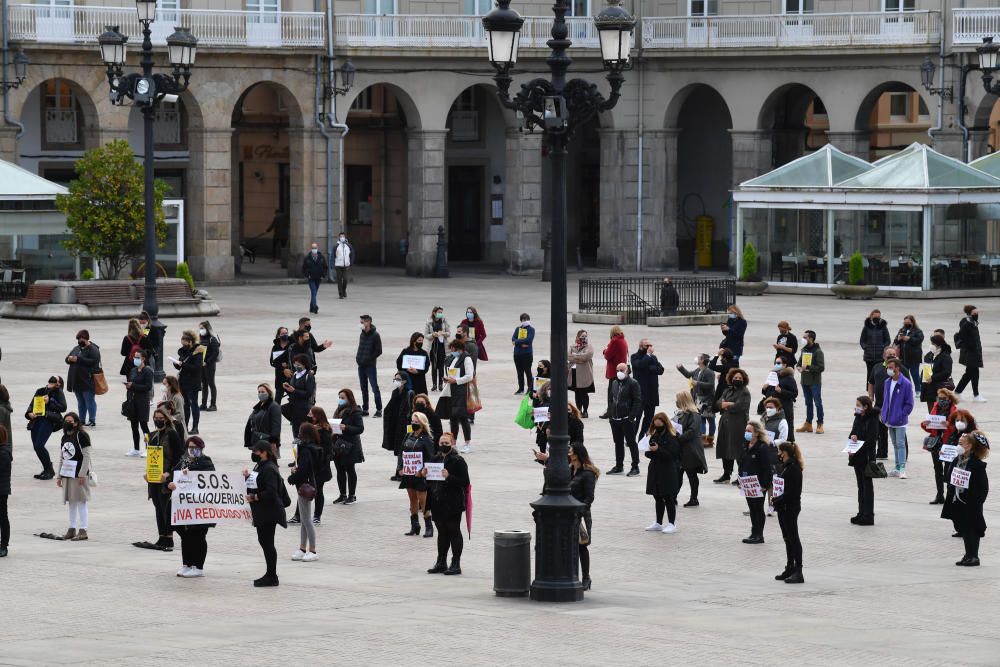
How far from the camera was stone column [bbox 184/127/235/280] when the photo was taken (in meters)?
53.3

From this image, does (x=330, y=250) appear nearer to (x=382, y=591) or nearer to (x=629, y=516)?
(x=629, y=516)

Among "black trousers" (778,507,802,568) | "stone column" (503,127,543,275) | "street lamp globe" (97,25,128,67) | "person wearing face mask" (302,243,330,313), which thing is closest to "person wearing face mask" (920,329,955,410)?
"black trousers" (778,507,802,568)

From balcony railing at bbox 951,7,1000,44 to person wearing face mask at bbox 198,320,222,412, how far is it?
2923cm

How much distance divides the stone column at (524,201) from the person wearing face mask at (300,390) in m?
33.7

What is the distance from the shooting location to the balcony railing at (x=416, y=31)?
5525 centimetres

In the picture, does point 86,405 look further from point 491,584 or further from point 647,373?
point 491,584

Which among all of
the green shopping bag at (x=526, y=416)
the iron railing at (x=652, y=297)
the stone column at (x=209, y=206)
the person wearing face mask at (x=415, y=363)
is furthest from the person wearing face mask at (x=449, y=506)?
the stone column at (x=209, y=206)

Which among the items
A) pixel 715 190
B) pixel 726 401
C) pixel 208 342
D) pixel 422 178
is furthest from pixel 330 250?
pixel 726 401

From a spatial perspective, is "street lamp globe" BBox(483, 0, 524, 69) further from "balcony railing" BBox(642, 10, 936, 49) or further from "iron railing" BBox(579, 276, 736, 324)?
"balcony railing" BBox(642, 10, 936, 49)

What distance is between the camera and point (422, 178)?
57.0 meters

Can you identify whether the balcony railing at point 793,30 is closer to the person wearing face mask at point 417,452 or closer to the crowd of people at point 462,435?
the crowd of people at point 462,435

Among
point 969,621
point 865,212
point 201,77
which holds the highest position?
point 201,77

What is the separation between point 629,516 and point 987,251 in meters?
32.1

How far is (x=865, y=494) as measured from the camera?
2083 cm
